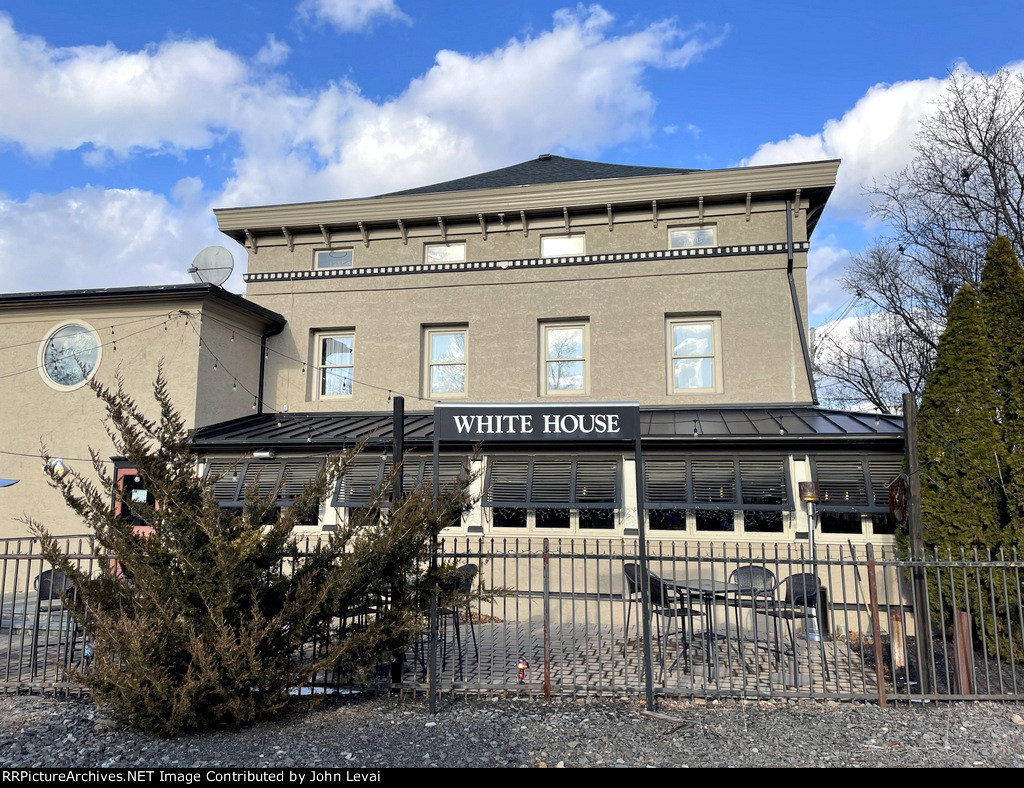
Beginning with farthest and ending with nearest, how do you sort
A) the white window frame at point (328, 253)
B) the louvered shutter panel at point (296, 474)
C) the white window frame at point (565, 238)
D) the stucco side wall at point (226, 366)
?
the white window frame at point (328, 253), the white window frame at point (565, 238), the stucco side wall at point (226, 366), the louvered shutter panel at point (296, 474)

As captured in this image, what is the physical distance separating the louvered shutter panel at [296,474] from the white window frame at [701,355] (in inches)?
267

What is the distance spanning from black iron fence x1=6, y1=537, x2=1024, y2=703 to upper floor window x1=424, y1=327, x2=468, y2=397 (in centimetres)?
363

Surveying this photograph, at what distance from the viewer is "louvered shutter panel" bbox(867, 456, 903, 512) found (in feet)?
34.7

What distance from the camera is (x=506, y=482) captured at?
38.8ft

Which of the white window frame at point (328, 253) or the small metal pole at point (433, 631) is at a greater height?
the white window frame at point (328, 253)

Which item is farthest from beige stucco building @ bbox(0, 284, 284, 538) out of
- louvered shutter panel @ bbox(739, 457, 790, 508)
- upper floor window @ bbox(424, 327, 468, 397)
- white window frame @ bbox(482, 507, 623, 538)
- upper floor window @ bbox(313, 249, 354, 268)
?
louvered shutter panel @ bbox(739, 457, 790, 508)

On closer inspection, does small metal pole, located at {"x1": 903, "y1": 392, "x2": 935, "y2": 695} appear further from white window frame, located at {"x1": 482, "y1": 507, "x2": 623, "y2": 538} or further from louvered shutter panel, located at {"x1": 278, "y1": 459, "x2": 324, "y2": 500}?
louvered shutter panel, located at {"x1": 278, "y1": 459, "x2": 324, "y2": 500}

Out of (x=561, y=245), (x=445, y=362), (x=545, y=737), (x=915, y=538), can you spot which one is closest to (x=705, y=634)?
(x=915, y=538)

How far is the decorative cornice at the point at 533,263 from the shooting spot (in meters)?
13.4

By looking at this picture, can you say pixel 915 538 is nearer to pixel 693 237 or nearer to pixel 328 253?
pixel 693 237

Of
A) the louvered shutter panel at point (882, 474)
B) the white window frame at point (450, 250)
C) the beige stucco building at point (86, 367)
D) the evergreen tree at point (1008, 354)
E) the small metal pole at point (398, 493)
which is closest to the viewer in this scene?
the small metal pole at point (398, 493)

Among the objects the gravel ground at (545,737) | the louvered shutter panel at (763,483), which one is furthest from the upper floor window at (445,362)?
the gravel ground at (545,737)

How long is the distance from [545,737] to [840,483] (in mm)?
7002

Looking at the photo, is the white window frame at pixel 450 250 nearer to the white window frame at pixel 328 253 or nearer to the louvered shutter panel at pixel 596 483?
the white window frame at pixel 328 253
